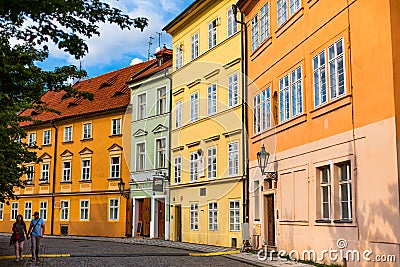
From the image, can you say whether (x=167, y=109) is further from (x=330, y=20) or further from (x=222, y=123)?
(x=330, y=20)

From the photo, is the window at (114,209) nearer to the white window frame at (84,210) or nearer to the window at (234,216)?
the white window frame at (84,210)

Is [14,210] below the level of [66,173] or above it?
below

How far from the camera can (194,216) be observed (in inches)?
1201

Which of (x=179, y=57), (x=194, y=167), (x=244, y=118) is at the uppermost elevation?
(x=179, y=57)

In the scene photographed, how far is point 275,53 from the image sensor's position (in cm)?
2153

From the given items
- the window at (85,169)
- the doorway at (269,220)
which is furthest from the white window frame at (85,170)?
the doorway at (269,220)

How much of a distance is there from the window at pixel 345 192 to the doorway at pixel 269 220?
5.96 metres

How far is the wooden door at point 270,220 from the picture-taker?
2175 cm

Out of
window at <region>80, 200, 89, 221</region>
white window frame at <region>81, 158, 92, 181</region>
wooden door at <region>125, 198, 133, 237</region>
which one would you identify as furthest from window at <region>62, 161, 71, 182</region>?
wooden door at <region>125, 198, 133, 237</region>

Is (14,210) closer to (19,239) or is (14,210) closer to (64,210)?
(64,210)

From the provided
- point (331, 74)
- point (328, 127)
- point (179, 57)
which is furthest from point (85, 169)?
point (331, 74)

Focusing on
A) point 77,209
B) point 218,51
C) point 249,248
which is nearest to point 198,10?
point 218,51

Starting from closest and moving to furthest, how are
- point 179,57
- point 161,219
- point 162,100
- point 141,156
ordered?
point 179,57 → point 161,219 → point 162,100 → point 141,156

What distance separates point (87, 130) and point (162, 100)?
9.01 metres
